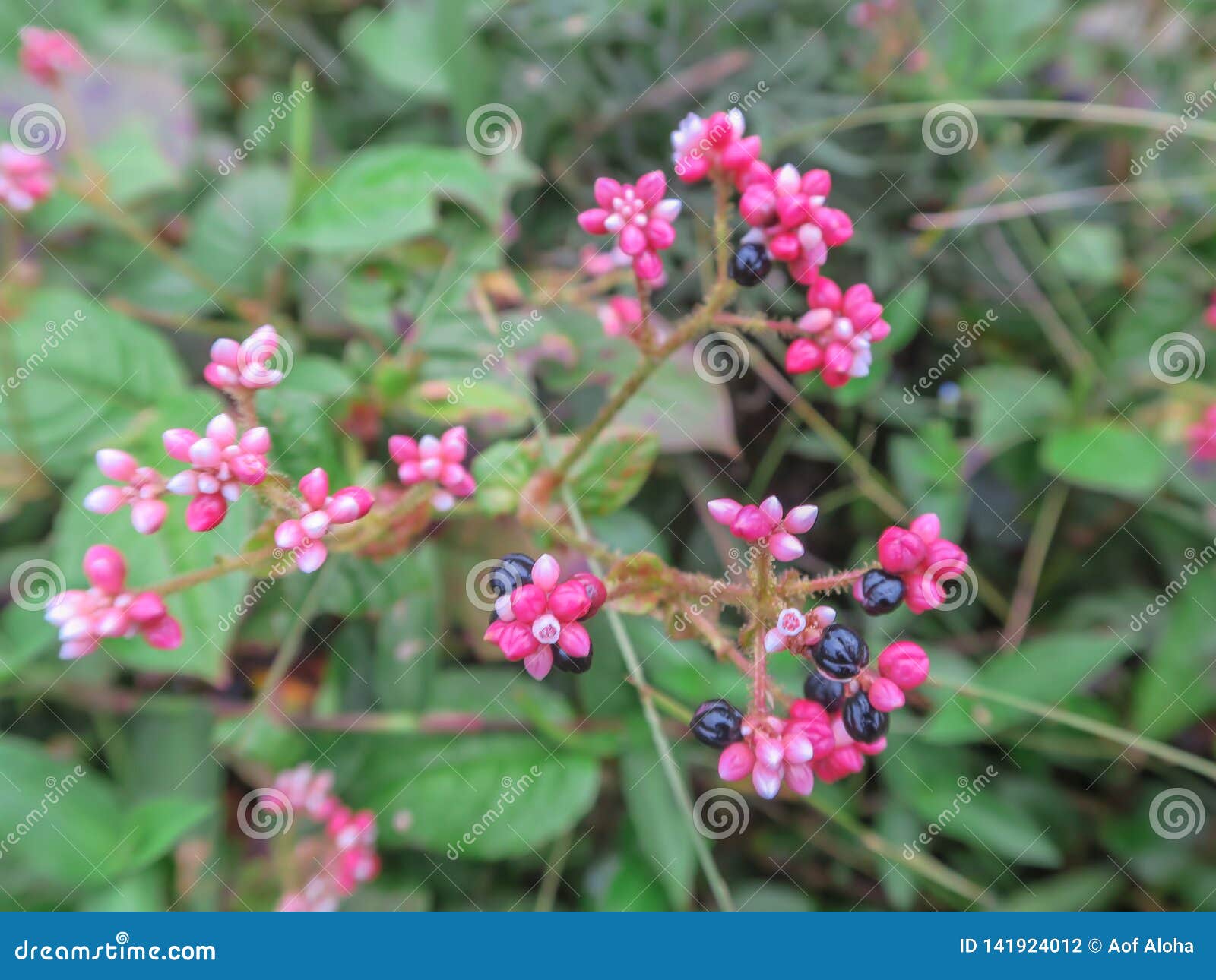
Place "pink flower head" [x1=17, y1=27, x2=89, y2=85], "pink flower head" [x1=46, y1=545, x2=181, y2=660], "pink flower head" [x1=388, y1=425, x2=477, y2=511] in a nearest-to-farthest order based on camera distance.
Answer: "pink flower head" [x1=46, y1=545, x2=181, y2=660] → "pink flower head" [x1=388, y1=425, x2=477, y2=511] → "pink flower head" [x1=17, y1=27, x2=89, y2=85]

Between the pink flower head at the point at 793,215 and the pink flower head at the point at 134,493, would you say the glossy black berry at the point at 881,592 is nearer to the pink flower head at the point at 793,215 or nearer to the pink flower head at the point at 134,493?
the pink flower head at the point at 793,215

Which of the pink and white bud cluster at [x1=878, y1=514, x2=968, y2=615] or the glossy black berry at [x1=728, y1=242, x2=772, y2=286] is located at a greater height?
the glossy black berry at [x1=728, y1=242, x2=772, y2=286]

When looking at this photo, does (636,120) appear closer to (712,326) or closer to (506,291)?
(506,291)

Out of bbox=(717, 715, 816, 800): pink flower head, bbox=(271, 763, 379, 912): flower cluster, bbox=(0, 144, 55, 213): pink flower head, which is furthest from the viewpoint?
bbox=(0, 144, 55, 213): pink flower head

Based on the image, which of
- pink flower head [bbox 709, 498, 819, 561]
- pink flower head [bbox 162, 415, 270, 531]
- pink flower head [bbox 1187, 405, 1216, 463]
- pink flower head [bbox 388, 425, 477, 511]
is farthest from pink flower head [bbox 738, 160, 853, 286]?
pink flower head [bbox 1187, 405, 1216, 463]

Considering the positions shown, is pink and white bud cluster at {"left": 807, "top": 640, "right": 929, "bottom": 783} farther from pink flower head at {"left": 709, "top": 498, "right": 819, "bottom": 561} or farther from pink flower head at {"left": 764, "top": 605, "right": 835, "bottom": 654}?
pink flower head at {"left": 709, "top": 498, "right": 819, "bottom": 561}

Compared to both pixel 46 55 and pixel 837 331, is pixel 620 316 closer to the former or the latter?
pixel 837 331

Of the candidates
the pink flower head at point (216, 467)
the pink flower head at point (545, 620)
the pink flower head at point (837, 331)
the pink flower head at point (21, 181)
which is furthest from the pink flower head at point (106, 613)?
the pink flower head at point (21, 181)
